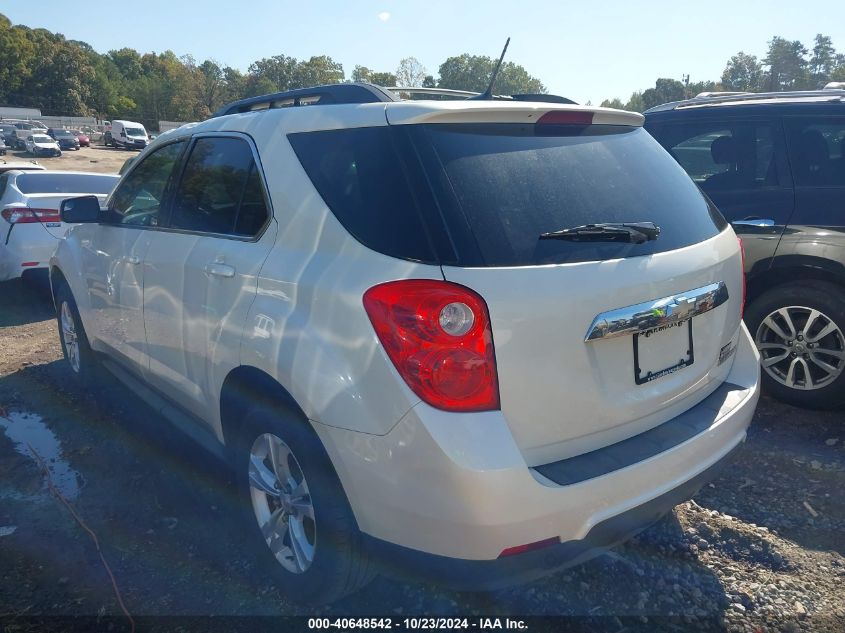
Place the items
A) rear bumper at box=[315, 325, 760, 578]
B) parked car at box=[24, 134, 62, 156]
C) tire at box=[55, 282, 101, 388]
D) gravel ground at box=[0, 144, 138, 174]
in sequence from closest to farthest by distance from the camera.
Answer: rear bumper at box=[315, 325, 760, 578], tire at box=[55, 282, 101, 388], gravel ground at box=[0, 144, 138, 174], parked car at box=[24, 134, 62, 156]

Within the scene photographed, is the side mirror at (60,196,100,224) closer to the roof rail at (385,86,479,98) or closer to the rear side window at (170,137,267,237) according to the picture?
the rear side window at (170,137,267,237)

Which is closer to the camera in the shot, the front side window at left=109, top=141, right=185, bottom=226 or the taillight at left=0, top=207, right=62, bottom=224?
the front side window at left=109, top=141, right=185, bottom=226

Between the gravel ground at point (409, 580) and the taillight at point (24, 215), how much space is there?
4.13 m

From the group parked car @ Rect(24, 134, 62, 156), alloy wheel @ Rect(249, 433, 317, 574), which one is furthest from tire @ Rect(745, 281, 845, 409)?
parked car @ Rect(24, 134, 62, 156)

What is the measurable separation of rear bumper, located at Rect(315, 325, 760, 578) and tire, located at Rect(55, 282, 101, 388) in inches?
126

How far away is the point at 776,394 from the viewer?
4457 millimetres

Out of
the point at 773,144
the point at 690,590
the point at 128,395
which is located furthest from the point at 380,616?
the point at 773,144

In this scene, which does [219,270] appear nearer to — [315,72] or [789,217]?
[789,217]

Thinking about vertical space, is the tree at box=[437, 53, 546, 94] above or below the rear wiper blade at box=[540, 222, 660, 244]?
above

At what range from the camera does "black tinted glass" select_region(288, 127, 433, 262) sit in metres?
2.16

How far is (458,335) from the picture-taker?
2.03 m

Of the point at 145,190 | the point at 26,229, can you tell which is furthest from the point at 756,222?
the point at 26,229

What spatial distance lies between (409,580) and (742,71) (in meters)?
108

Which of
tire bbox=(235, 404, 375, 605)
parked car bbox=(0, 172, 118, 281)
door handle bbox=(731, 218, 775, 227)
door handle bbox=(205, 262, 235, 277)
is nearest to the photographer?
tire bbox=(235, 404, 375, 605)
